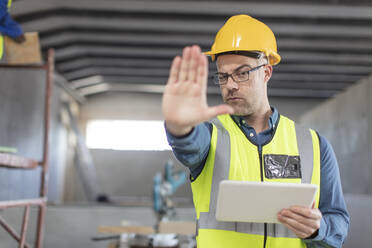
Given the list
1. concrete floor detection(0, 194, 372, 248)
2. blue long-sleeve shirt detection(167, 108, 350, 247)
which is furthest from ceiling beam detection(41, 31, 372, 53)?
blue long-sleeve shirt detection(167, 108, 350, 247)

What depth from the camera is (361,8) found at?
28.4 ft

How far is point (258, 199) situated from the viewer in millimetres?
1605

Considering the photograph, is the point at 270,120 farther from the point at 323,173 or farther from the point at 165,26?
the point at 165,26

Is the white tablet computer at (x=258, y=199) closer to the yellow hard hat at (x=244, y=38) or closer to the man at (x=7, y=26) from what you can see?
Result: the yellow hard hat at (x=244, y=38)

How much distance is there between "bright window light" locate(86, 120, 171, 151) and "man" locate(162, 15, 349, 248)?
51.0ft

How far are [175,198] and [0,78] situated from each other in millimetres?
9870

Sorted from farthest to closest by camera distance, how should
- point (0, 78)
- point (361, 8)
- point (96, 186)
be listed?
1. point (96, 186)
2. point (0, 78)
3. point (361, 8)

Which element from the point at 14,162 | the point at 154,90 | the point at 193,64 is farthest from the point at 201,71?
the point at 154,90

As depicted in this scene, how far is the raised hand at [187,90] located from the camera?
1415mm

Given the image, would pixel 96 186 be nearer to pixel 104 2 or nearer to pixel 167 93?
pixel 104 2

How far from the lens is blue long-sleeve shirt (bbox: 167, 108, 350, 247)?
167 centimetres

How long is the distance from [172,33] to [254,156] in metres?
9.24

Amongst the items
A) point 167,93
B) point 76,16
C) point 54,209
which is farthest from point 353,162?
point 167,93

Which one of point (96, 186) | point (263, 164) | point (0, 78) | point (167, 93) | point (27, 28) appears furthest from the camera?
point (96, 186)
